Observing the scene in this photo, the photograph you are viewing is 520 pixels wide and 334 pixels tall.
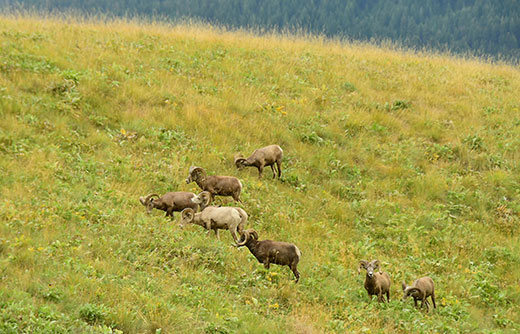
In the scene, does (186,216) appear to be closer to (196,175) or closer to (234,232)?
(234,232)

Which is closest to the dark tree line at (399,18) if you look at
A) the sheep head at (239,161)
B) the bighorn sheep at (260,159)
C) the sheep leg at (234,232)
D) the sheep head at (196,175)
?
the bighorn sheep at (260,159)

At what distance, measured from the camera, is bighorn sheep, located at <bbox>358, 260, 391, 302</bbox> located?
10.0 metres

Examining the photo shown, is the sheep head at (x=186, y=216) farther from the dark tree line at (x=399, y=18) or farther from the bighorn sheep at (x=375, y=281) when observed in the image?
the dark tree line at (x=399, y=18)

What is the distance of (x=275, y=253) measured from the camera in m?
10.0

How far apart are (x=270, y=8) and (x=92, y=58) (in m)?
59.8

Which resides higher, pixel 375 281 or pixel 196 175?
pixel 196 175

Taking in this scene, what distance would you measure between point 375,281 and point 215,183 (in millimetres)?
4087

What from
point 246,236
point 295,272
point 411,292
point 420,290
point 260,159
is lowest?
point 411,292

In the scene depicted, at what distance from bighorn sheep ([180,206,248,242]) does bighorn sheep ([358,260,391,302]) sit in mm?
2453

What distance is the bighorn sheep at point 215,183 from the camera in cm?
1223

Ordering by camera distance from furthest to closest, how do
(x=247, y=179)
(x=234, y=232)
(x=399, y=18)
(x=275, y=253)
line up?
(x=399, y=18) < (x=247, y=179) < (x=234, y=232) < (x=275, y=253)

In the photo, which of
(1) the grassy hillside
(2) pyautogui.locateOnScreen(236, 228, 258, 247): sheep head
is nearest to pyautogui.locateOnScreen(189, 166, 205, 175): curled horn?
(1) the grassy hillside

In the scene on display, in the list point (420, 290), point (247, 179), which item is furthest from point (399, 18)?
point (420, 290)

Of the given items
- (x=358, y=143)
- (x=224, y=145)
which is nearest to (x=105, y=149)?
(x=224, y=145)
